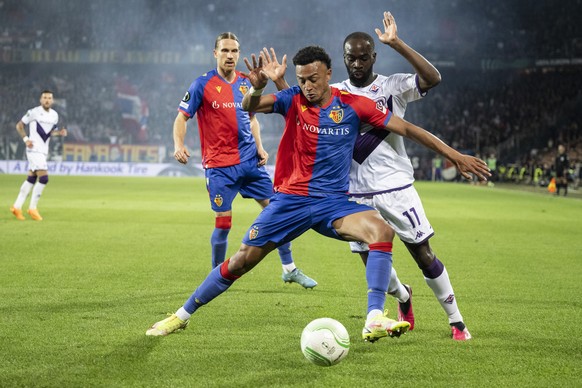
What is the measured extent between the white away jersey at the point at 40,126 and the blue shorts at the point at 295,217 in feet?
34.9

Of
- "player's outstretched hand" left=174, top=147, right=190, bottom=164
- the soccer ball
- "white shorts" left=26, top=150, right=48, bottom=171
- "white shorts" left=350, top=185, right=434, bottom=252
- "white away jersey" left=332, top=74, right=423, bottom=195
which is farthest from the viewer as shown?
"white shorts" left=26, top=150, right=48, bottom=171

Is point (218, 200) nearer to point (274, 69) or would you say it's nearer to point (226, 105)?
point (226, 105)

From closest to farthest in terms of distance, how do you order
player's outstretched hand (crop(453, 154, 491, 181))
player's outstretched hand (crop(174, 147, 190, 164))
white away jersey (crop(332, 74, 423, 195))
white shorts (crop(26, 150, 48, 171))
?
player's outstretched hand (crop(453, 154, 491, 181)) < white away jersey (crop(332, 74, 423, 195)) < player's outstretched hand (crop(174, 147, 190, 164)) < white shorts (crop(26, 150, 48, 171))

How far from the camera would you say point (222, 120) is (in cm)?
757

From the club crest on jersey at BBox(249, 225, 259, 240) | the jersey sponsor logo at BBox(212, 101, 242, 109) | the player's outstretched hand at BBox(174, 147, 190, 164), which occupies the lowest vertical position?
the club crest on jersey at BBox(249, 225, 259, 240)

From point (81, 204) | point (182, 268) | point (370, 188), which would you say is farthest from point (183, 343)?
point (81, 204)

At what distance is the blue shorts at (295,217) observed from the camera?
493 centimetres

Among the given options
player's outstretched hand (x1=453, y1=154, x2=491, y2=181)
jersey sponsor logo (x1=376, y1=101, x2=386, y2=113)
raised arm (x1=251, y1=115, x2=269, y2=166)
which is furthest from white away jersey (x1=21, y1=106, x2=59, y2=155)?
player's outstretched hand (x1=453, y1=154, x2=491, y2=181)


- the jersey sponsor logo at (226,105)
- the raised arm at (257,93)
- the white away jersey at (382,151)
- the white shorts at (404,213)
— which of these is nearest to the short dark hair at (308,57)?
the raised arm at (257,93)

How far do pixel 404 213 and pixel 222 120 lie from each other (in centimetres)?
294

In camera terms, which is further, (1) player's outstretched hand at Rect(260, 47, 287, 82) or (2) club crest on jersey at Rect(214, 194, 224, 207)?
(2) club crest on jersey at Rect(214, 194, 224, 207)

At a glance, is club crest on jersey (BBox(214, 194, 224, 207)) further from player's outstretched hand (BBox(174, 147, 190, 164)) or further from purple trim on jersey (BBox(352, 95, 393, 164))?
purple trim on jersey (BBox(352, 95, 393, 164))

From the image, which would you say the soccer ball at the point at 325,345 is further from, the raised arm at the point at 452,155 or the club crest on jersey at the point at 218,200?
the club crest on jersey at the point at 218,200

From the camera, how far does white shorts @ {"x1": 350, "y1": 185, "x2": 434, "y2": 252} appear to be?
17.1 feet
